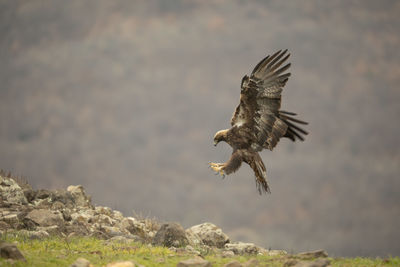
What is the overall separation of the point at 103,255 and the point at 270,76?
8.07m

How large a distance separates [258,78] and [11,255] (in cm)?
934

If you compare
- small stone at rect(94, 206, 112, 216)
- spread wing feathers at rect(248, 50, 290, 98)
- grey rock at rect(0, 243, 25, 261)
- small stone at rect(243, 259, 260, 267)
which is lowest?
grey rock at rect(0, 243, 25, 261)

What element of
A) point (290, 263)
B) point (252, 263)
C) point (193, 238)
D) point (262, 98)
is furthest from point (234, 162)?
point (290, 263)

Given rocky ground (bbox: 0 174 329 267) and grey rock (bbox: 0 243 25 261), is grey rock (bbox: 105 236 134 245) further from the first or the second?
grey rock (bbox: 0 243 25 261)

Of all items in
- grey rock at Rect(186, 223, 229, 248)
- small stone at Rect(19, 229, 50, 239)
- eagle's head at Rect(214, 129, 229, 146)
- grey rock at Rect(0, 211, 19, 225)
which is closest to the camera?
small stone at Rect(19, 229, 50, 239)

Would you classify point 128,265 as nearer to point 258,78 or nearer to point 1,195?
point 258,78

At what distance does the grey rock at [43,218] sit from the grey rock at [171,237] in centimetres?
453

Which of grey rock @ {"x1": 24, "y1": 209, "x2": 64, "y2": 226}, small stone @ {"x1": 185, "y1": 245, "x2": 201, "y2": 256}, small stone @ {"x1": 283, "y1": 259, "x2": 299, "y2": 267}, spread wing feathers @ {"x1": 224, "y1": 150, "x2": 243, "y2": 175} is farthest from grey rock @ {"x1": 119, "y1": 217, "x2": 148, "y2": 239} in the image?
small stone @ {"x1": 283, "y1": 259, "x2": 299, "y2": 267}

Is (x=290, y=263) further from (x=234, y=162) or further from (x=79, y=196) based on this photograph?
(x=79, y=196)

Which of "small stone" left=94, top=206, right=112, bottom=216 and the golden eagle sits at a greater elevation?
the golden eagle

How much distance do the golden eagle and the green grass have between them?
3390mm

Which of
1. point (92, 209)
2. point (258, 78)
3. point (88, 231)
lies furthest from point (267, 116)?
point (92, 209)

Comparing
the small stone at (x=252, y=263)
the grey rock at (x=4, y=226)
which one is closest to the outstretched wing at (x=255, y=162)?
the small stone at (x=252, y=263)

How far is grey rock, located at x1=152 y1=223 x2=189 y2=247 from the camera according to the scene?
16403mm
